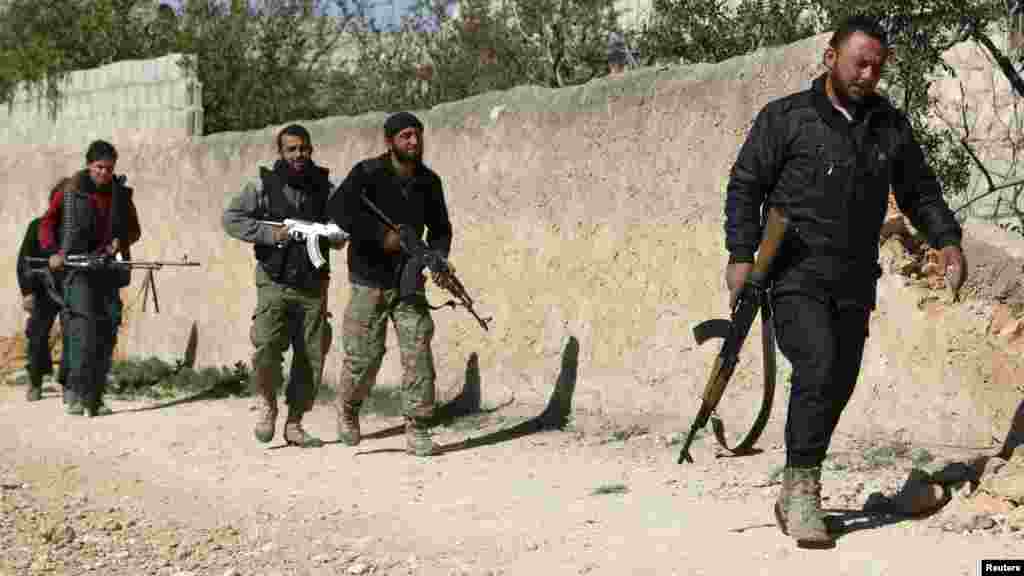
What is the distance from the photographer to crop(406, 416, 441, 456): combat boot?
309 inches

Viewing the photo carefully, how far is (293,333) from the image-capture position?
847 cm

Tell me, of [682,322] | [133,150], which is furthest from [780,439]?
[133,150]

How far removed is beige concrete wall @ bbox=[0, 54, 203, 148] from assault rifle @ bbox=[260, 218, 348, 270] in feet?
15.6

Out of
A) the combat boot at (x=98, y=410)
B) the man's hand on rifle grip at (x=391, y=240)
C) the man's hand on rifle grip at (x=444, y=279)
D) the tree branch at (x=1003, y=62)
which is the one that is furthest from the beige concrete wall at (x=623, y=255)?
the combat boot at (x=98, y=410)

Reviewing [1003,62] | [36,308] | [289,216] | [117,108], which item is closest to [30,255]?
[36,308]

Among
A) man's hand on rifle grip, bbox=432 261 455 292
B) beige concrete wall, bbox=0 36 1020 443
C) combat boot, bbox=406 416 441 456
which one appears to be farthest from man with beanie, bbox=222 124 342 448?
beige concrete wall, bbox=0 36 1020 443

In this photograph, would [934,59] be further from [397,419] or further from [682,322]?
[397,419]

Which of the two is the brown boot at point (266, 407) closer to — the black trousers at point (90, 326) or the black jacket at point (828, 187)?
the black trousers at point (90, 326)

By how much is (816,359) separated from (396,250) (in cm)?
304

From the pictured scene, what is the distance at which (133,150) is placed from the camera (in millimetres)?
12836

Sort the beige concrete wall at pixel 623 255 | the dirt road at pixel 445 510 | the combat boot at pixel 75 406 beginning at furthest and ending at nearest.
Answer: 1. the combat boot at pixel 75 406
2. the beige concrete wall at pixel 623 255
3. the dirt road at pixel 445 510

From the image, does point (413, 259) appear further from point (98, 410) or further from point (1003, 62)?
point (98, 410)

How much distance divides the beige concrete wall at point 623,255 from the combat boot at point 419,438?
960mm

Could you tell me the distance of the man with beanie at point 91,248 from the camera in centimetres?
998
